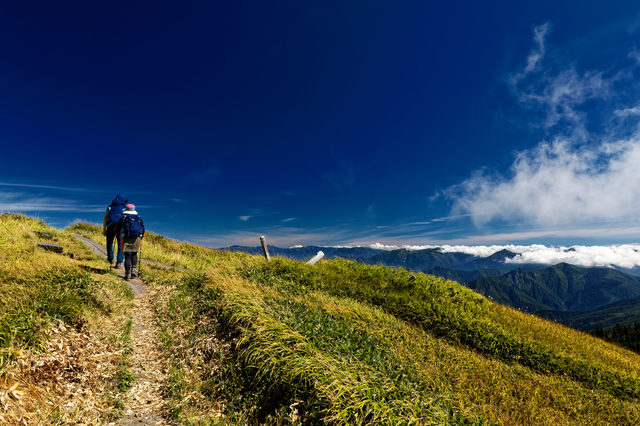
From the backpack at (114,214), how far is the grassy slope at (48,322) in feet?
11.7

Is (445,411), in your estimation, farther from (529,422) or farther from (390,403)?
(529,422)

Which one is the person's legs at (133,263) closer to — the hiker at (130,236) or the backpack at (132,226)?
the hiker at (130,236)

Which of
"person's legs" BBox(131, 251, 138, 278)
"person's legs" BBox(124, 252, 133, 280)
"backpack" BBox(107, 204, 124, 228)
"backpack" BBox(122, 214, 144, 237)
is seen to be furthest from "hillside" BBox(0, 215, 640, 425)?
"backpack" BBox(107, 204, 124, 228)

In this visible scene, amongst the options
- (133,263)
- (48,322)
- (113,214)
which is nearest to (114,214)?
(113,214)

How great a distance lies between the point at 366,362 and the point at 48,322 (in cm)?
646

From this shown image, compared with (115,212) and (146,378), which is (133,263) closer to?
(115,212)

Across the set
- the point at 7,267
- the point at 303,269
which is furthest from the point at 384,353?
the point at 7,267

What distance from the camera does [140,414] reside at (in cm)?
477

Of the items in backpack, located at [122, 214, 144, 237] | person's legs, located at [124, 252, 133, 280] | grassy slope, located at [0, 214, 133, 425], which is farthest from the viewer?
person's legs, located at [124, 252, 133, 280]

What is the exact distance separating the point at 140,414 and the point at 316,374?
10.6 feet

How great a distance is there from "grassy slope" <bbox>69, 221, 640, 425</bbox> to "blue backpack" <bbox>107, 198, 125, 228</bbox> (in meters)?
3.10

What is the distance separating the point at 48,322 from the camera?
17.2ft

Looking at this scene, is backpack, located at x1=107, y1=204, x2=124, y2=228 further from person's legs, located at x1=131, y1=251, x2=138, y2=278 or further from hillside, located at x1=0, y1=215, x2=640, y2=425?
hillside, located at x1=0, y1=215, x2=640, y2=425

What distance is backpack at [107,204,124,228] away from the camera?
12719mm
